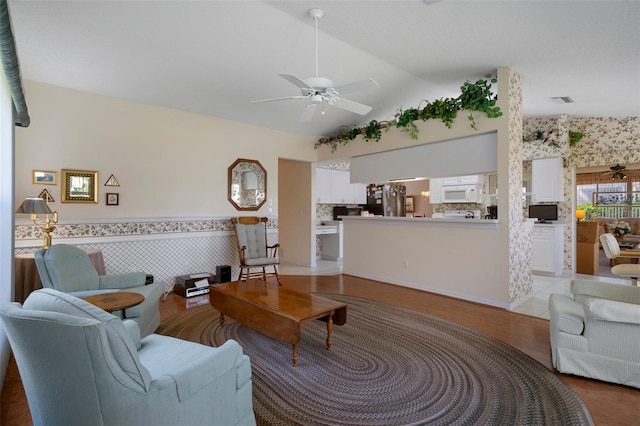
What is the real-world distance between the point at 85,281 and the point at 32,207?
1028 millimetres

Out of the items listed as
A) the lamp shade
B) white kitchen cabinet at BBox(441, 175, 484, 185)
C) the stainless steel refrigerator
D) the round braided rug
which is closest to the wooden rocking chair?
the round braided rug

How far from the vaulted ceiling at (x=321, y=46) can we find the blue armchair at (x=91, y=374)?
2.80 meters

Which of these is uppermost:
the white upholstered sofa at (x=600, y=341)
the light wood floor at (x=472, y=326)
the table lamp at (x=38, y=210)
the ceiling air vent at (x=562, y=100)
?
the ceiling air vent at (x=562, y=100)

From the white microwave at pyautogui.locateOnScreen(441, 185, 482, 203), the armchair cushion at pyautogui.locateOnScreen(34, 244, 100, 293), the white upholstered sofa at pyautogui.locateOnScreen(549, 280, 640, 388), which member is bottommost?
the white upholstered sofa at pyautogui.locateOnScreen(549, 280, 640, 388)

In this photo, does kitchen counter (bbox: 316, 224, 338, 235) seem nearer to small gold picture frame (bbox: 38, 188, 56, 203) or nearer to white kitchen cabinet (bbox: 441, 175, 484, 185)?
white kitchen cabinet (bbox: 441, 175, 484, 185)

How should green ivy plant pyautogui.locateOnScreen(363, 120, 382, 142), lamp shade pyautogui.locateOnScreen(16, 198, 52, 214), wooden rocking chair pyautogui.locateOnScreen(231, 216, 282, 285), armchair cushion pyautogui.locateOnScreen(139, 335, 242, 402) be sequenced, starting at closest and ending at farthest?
1. armchair cushion pyautogui.locateOnScreen(139, 335, 242, 402)
2. lamp shade pyautogui.locateOnScreen(16, 198, 52, 214)
3. wooden rocking chair pyautogui.locateOnScreen(231, 216, 282, 285)
4. green ivy plant pyautogui.locateOnScreen(363, 120, 382, 142)

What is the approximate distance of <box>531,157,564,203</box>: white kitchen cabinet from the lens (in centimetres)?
572

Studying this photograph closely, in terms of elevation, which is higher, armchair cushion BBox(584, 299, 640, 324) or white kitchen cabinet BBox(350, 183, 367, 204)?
white kitchen cabinet BBox(350, 183, 367, 204)

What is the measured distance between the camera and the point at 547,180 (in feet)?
19.1

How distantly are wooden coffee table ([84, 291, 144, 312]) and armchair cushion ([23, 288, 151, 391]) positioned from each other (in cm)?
94

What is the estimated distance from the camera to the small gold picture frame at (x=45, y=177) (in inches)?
144

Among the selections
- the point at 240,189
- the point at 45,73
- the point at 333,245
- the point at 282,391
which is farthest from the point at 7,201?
the point at 333,245

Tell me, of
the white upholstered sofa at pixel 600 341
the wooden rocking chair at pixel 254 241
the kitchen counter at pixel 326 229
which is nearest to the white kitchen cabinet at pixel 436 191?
the kitchen counter at pixel 326 229

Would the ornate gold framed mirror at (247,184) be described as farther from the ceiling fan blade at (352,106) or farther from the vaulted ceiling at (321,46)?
the ceiling fan blade at (352,106)
